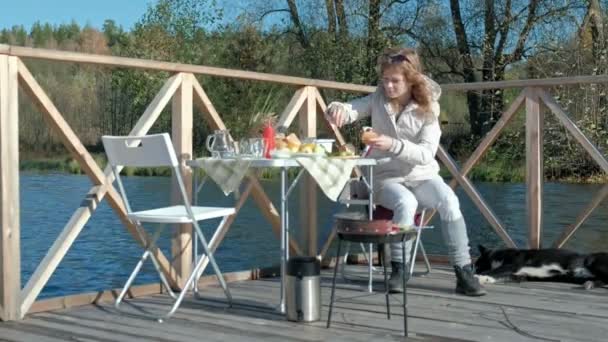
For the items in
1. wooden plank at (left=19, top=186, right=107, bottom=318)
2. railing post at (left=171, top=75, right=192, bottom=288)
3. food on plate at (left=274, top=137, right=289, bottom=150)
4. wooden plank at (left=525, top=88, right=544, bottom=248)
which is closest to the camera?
wooden plank at (left=19, top=186, right=107, bottom=318)

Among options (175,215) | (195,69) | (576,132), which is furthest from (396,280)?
(576,132)

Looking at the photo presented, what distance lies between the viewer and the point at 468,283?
359cm

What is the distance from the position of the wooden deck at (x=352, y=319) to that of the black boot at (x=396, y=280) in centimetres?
6

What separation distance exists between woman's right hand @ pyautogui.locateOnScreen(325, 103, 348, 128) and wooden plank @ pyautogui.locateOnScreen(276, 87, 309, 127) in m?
0.39

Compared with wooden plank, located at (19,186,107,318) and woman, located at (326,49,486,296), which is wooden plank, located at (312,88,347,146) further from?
wooden plank, located at (19,186,107,318)

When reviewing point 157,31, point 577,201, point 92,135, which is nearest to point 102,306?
point 577,201

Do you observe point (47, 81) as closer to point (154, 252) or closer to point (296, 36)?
point (296, 36)

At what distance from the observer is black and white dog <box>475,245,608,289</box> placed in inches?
155

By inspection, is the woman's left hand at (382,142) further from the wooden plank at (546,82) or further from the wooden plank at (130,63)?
the wooden plank at (546,82)

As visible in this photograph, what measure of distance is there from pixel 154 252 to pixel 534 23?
47.4 ft

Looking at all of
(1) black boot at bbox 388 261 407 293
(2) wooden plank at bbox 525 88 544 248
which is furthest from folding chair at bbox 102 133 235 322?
(2) wooden plank at bbox 525 88 544 248

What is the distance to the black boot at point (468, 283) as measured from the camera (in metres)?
3.58

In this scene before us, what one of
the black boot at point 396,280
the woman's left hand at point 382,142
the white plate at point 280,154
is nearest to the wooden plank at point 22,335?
the white plate at point 280,154

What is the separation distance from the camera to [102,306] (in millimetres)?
3295
